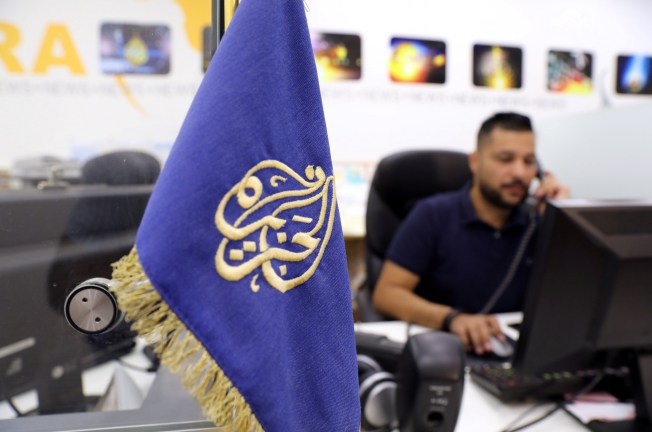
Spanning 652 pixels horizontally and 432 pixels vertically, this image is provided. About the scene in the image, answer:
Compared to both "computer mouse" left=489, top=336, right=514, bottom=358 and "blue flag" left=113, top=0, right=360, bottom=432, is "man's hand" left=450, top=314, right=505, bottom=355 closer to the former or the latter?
"computer mouse" left=489, top=336, right=514, bottom=358

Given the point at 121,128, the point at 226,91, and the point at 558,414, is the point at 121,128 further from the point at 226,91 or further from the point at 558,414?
the point at 558,414

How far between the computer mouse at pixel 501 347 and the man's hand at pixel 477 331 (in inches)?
0.4

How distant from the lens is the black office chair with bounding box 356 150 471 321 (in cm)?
180

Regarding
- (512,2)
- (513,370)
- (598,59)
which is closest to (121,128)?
(513,370)

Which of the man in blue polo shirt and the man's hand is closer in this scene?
the man's hand

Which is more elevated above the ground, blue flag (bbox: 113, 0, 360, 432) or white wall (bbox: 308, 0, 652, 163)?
white wall (bbox: 308, 0, 652, 163)

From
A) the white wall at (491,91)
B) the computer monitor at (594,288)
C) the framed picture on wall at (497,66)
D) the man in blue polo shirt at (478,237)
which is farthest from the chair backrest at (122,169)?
the framed picture on wall at (497,66)

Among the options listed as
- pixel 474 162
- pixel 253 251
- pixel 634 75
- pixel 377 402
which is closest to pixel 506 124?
pixel 474 162

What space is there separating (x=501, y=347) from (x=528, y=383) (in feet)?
0.98

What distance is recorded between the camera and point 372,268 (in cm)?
184

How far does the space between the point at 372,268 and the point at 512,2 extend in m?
2.07

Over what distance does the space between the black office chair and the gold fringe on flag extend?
1.31 meters

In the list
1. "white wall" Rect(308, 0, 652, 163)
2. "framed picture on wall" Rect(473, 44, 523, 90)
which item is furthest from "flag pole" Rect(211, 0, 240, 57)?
"framed picture on wall" Rect(473, 44, 523, 90)

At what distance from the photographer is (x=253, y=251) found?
0.46 metres
